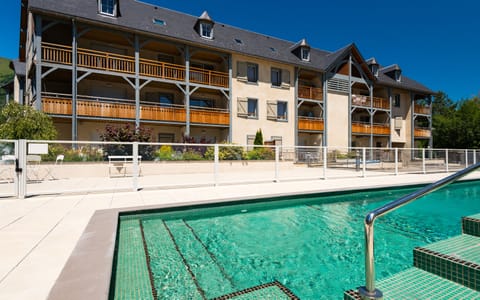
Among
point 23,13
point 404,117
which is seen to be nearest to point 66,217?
point 23,13

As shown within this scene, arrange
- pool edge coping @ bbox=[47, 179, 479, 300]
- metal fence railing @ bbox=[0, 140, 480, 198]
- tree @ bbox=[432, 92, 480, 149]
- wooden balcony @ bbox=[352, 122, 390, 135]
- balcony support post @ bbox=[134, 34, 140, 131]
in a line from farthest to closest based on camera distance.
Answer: tree @ bbox=[432, 92, 480, 149] < wooden balcony @ bbox=[352, 122, 390, 135] < balcony support post @ bbox=[134, 34, 140, 131] < metal fence railing @ bbox=[0, 140, 480, 198] < pool edge coping @ bbox=[47, 179, 479, 300]

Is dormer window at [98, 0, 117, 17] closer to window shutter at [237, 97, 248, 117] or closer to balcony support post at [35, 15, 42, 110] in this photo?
balcony support post at [35, 15, 42, 110]

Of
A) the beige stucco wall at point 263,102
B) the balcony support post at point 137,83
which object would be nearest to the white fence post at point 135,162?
the balcony support post at point 137,83

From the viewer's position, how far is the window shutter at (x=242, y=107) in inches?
718

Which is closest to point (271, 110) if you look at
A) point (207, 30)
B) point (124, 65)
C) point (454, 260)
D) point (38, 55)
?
point (207, 30)

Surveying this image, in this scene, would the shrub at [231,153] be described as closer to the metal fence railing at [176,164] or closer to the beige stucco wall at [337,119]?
the metal fence railing at [176,164]

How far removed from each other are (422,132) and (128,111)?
28.5 metres

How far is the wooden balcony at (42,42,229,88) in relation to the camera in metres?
13.3

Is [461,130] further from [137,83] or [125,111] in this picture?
[125,111]

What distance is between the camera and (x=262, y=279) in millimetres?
2812

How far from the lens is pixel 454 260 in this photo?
222 centimetres

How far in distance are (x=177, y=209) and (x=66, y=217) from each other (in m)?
1.99

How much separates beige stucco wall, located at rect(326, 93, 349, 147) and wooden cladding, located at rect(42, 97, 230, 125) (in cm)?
963


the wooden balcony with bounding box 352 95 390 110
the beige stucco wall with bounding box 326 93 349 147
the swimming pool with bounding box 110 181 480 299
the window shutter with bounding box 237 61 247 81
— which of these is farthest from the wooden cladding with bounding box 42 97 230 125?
the wooden balcony with bounding box 352 95 390 110
